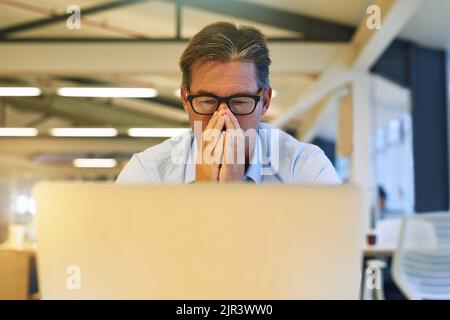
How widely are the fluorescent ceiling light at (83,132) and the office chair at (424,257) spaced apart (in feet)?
6.82

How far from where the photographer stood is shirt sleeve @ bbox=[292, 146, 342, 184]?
0.84m

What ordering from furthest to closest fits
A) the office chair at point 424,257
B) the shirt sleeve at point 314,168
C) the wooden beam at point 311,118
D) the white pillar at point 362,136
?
the office chair at point 424,257, the white pillar at point 362,136, the wooden beam at point 311,118, the shirt sleeve at point 314,168

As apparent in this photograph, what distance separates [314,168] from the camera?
33.6 inches

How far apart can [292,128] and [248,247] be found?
44 centimetres

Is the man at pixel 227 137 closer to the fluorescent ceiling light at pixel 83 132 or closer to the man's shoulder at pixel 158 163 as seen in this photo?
the man's shoulder at pixel 158 163

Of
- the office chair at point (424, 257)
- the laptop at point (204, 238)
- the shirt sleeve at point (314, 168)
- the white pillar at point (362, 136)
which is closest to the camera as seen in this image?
the laptop at point (204, 238)

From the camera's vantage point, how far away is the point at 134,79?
140 centimetres

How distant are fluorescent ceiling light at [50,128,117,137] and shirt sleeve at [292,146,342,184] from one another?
0.57 metres

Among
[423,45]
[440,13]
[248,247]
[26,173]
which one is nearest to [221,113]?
[248,247]

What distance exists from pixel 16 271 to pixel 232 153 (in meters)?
0.44

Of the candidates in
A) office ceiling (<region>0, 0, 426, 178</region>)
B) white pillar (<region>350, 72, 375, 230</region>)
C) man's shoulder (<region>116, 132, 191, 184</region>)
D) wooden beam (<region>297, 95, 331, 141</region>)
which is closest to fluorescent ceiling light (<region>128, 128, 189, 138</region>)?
office ceiling (<region>0, 0, 426, 178</region>)

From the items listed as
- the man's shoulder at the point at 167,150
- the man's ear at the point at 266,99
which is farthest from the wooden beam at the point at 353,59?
the man's shoulder at the point at 167,150

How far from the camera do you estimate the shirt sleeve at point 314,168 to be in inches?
32.9

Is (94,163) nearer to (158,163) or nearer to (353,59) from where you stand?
(158,163)
